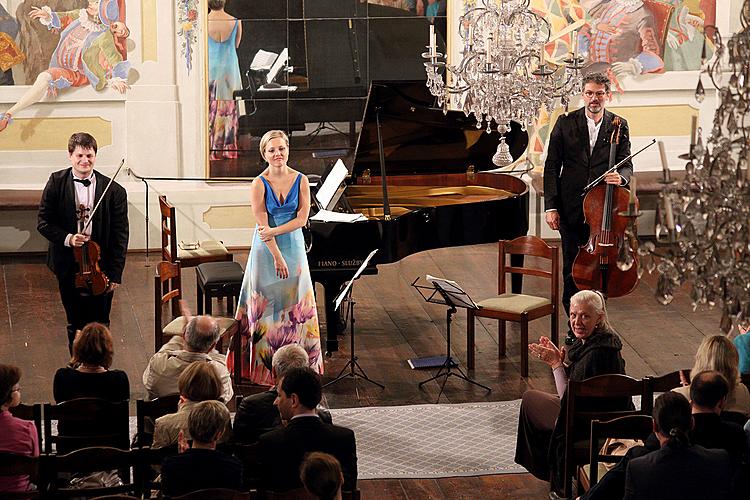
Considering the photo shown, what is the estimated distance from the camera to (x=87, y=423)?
521 cm

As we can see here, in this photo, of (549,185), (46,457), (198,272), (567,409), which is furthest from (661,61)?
(46,457)

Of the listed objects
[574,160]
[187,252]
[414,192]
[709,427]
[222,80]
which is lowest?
[709,427]

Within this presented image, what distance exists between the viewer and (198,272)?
855 cm

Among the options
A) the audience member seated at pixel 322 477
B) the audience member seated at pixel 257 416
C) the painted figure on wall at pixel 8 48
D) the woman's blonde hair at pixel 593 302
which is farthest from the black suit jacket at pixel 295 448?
the painted figure on wall at pixel 8 48

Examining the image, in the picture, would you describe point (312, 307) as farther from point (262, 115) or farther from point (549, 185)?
point (262, 115)

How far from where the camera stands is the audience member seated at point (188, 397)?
4855 mm

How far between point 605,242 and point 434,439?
2.05 meters

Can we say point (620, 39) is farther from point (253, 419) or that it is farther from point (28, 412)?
point (28, 412)

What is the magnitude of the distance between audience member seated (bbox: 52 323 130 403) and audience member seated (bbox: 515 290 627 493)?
6.43 ft

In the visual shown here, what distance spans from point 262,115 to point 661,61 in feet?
12.7

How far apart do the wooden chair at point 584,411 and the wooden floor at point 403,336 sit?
604 millimetres

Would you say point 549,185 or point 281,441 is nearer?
point 281,441

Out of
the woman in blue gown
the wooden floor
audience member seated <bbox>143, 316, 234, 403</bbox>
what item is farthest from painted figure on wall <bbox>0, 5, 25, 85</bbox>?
audience member seated <bbox>143, 316, 234, 403</bbox>

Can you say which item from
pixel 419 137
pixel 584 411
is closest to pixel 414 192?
pixel 419 137
